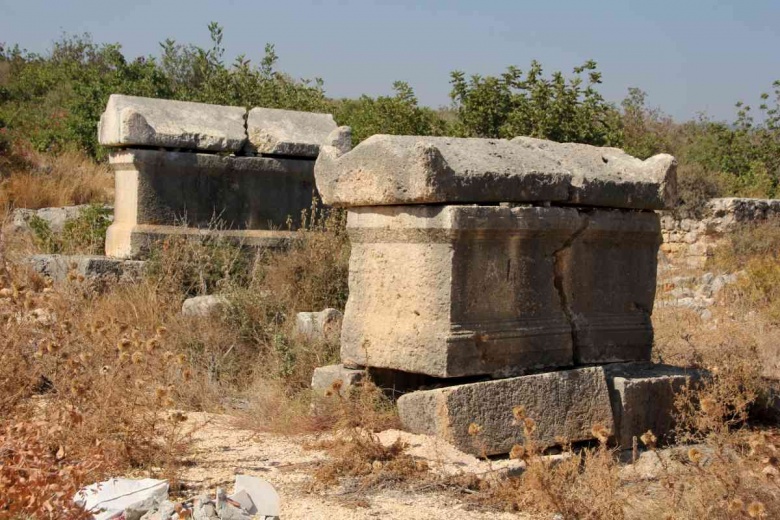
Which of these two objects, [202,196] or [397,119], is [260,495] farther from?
[397,119]

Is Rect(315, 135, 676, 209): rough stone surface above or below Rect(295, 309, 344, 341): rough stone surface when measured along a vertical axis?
above

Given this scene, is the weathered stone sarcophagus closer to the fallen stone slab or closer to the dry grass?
the fallen stone slab

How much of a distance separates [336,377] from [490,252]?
3.75 feet

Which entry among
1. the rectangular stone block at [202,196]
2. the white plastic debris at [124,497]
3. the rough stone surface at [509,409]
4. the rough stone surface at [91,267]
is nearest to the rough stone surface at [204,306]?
the rough stone surface at [91,267]

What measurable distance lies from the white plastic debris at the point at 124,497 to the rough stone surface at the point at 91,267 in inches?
165

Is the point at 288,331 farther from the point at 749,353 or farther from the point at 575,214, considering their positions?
the point at 749,353

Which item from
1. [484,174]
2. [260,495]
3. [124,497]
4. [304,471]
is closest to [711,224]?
[484,174]

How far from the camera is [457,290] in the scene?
5059 mm

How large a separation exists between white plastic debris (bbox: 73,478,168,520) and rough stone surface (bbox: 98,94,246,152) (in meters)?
4.81

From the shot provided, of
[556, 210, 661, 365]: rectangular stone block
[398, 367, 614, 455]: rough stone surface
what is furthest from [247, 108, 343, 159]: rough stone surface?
[398, 367, 614, 455]: rough stone surface

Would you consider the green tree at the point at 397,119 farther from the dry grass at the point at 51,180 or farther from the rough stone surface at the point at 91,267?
the rough stone surface at the point at 91,267

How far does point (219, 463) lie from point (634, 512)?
195 cm

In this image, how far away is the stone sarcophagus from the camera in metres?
8.41

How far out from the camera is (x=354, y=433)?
4.74 m
